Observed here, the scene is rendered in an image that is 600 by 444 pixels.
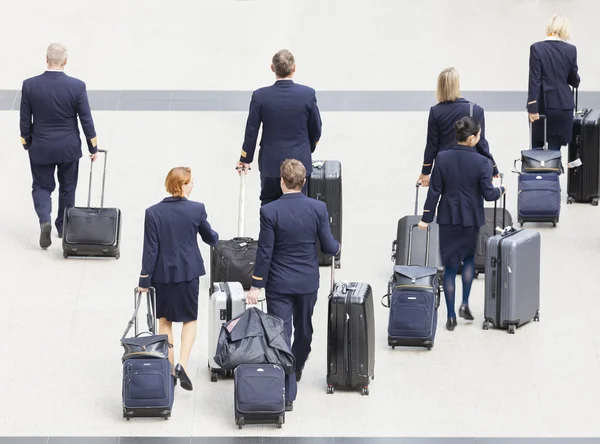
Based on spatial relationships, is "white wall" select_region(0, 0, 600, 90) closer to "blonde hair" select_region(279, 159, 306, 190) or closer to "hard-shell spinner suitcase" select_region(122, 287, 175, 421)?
"blonde hair" select_region(279, 159, 306, 190)

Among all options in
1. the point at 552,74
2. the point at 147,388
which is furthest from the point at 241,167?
the point at 552,74

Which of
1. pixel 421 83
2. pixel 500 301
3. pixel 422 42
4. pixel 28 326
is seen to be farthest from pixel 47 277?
pixel 422 42

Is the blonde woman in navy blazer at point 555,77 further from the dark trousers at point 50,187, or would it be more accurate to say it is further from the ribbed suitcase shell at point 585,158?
the dark trousers at point 50,187

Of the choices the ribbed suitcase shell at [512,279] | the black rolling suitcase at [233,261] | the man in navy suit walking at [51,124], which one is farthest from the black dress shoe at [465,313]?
the man in navy suit walking at [51,124]

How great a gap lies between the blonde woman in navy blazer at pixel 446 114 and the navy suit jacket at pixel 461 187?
58cm

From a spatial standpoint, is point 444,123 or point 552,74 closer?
point 444,123

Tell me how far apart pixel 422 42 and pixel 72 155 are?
6105 millimetres

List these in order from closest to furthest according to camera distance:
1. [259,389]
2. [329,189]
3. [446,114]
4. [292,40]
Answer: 1. [259,389]
2. [446,114]
3. [329,189]
4. [292,40]

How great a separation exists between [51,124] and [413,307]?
350 cm

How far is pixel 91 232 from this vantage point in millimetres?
12094

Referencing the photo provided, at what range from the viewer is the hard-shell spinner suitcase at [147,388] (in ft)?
30.8

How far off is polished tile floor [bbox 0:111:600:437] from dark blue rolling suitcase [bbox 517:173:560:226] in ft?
0.62

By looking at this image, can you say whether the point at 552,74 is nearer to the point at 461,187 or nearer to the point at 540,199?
the point at 540,199

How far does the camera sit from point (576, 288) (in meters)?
11.6
